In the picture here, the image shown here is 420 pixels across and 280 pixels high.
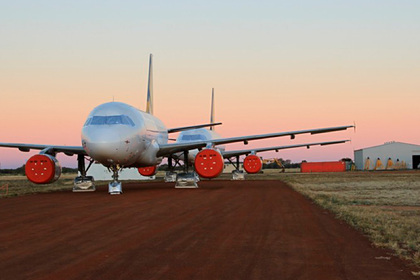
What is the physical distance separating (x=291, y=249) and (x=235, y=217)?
4943mm

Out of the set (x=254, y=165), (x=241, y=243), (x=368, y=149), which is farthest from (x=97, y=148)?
Answer: (x=368, y=149)

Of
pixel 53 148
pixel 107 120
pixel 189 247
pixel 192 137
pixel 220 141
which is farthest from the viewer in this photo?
→ pixel 192 137

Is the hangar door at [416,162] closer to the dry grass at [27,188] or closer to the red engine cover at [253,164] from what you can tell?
the red engine cover at [253,164]

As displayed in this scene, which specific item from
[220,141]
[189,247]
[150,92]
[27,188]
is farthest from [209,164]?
[189,247]

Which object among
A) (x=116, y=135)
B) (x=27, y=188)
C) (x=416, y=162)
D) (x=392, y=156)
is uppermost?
(x=392, y=156)

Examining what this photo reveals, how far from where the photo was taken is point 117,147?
2325cm

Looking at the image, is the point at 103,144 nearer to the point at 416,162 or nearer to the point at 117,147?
the point at 117,147

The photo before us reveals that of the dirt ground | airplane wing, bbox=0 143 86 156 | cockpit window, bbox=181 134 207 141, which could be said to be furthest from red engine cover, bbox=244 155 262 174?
the dirt ground

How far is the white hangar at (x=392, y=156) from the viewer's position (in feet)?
281

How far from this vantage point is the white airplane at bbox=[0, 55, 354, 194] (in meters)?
23.3

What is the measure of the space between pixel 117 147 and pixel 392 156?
73636mm

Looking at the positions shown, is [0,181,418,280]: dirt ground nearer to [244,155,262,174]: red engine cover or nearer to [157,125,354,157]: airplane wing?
[157,125,354,157]: airplane wing

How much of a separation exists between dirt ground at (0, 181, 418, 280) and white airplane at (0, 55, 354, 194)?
354 inches

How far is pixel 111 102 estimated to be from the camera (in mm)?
25812
